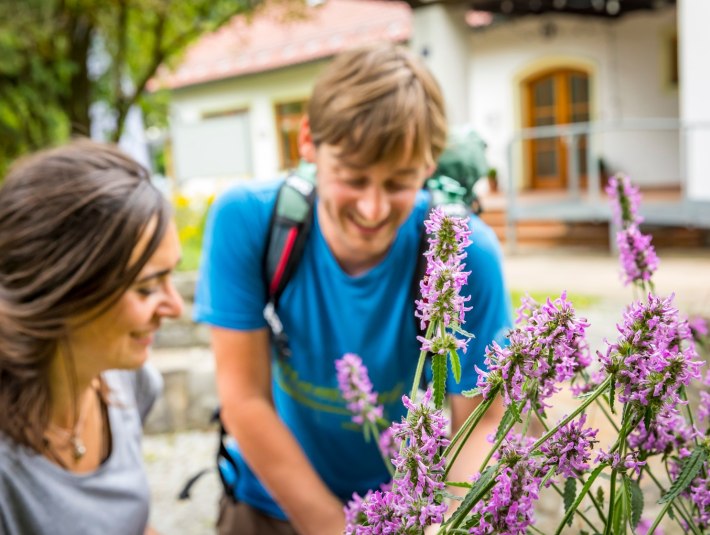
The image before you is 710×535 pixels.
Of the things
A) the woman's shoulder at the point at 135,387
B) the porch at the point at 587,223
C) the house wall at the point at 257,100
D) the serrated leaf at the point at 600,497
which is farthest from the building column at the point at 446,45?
the serrated leaf at the point at 600,497

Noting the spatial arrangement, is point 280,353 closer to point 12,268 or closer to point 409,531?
point 12,268

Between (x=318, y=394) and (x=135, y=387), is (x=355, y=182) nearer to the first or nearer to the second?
(x=318, y=394)

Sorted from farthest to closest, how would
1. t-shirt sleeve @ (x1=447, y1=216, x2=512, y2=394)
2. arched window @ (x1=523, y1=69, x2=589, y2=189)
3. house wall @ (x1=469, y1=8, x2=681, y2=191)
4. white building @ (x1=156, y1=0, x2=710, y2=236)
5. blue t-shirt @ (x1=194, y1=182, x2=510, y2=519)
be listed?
1. arched window @ (x1=523, y1=69, x2=589, y2=189)
2. house wall @ (x1=469, y1=8, x2=681, y2=191)
3. white building @ (x1=156, y1=0, x2=710, y2=236)
4. blue t-shirt @ (x1=194, y1=182, x2=510, y2=519)
5. t-shirt sleeve @ (x1=447, y1=216, x2=512, y2=394)

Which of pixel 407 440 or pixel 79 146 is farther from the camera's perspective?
pixel 79 146

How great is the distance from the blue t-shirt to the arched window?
12.6 meters

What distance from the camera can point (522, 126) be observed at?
14.1 metres

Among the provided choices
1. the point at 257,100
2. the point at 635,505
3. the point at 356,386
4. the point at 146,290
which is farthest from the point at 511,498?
the point at 257,100

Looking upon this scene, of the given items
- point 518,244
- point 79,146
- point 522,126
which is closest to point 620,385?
point 79,146

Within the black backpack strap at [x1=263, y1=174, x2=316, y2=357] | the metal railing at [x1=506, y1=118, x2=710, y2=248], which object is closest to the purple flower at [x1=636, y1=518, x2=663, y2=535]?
the black backpack strap at [x1=263, y1=174, x2=316, y2=357]

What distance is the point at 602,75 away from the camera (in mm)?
13031

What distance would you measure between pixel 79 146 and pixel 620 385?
55.0 inches

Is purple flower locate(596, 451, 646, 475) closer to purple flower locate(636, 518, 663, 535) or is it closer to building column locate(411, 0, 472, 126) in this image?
purple flower locate(636, 518, 663, 535)

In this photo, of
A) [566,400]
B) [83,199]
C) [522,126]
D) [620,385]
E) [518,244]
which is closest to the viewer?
[620,385]

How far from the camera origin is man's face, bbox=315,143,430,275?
1357 millimetres
